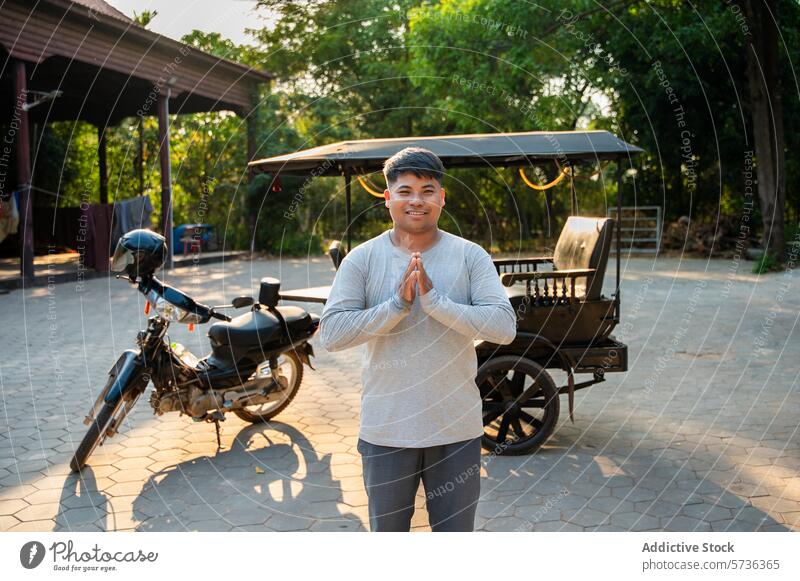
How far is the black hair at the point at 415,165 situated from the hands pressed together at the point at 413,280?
12.1 inches

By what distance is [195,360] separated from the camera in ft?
18.2

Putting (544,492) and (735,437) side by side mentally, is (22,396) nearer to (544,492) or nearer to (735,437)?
(544,492)

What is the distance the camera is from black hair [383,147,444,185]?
254 centimetres

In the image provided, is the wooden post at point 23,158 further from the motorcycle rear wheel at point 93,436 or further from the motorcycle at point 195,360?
the motorcycle rear wheel at point 93,436

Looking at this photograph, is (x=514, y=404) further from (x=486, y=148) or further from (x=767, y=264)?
(x=767, y=264)

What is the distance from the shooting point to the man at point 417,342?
255cm

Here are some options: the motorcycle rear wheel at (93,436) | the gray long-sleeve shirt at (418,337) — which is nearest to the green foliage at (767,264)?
the motorcycle rear wheel at (93,436)

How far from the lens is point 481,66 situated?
63.2 ft

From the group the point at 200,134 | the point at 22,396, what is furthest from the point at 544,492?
the point at 200,134

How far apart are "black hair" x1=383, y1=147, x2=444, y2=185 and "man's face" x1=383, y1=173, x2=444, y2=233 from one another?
14mm

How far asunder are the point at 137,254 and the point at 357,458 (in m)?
1.91

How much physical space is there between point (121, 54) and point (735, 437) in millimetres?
14646

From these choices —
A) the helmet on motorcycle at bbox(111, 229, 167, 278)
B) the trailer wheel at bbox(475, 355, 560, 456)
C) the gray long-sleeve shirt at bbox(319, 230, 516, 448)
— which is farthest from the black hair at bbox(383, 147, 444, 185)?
the helmet on motorcycle at bbox(111, 229, 167, 278)

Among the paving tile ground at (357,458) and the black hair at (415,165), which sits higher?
the black hair at (415,165)
